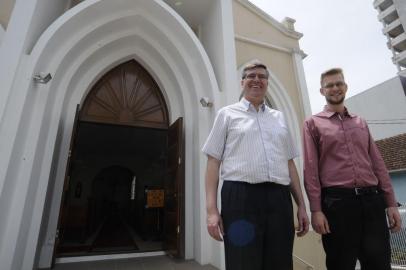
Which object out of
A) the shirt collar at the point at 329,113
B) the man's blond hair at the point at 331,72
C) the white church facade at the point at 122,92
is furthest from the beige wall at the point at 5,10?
the shirt collar at the point at 329,113

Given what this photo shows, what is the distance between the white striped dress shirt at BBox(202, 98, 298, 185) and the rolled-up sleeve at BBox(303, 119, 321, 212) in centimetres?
12

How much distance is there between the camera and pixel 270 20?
256 inches

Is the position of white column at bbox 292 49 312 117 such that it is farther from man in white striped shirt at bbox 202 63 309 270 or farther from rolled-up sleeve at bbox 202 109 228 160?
rolled-up sleeve at bbox 202 109 228 160

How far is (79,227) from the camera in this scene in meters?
8.36

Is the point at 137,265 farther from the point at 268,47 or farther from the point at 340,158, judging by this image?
the point at 268,47

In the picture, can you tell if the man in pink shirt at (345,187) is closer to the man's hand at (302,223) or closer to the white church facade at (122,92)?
the man's hand at (302,223)

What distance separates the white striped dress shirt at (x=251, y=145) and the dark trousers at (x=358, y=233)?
1.54ft

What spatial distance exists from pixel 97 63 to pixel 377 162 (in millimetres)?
4815

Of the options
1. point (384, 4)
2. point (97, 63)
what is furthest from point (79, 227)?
point (384, 4)

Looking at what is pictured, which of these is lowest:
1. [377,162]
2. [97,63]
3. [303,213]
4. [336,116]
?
[303,213]

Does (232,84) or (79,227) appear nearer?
(232,84)

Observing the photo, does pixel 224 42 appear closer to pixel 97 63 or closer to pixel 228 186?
pixel 97 63

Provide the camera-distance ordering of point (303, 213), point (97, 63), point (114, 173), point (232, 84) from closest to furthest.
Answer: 1. point (303, 213)
2. point (232, 84)
3. point (97, 63)
4. point (114, 173)

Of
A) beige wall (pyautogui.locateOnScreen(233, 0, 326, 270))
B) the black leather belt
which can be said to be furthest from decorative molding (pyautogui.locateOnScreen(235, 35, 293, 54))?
the black leather belt
